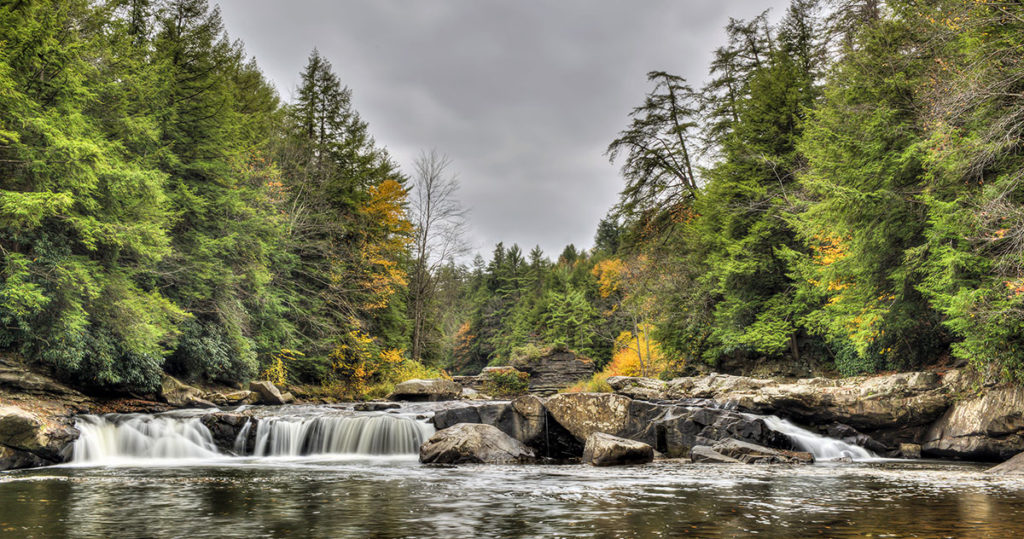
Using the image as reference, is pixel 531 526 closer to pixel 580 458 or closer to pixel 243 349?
pixel 580 458

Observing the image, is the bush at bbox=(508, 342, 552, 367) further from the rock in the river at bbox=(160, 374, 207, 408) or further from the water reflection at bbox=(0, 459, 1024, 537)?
the water reflection at bbox=(0, 459, 1024, 537)

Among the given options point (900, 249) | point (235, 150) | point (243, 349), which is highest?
point (235, 150)

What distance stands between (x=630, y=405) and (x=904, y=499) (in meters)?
6.73

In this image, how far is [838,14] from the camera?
18625mm

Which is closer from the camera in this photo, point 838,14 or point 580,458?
point 580,458

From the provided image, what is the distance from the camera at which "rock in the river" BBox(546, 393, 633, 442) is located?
12.0m

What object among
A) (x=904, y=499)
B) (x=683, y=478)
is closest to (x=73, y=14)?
(x=683, y=478)

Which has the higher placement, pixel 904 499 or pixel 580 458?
pixel 904 499

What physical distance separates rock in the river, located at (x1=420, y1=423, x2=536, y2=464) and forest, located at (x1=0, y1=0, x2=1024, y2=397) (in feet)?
27.3

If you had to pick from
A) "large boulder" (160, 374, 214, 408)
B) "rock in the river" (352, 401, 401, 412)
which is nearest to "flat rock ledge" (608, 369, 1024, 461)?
"rock in the river" (352, 401, 401, 412)

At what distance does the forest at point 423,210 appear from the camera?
1054 cm

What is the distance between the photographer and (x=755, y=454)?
1015cm

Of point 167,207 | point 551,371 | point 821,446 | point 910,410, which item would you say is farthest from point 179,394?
point 551,371

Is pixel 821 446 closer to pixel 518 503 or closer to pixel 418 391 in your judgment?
pixel 518 503
